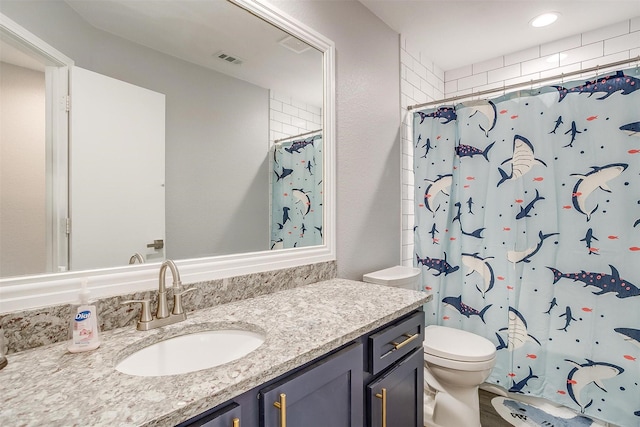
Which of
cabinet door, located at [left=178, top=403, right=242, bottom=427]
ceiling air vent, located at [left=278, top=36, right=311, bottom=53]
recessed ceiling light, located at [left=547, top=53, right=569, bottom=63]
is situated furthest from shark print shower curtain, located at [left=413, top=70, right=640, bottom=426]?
cabinet door, located at [left=178, top=403, right=242, bottom=427]

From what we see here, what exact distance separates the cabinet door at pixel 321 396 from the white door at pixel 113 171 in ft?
2.11

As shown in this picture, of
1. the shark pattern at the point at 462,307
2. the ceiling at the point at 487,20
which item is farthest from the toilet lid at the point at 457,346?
the ceiling at the point at 487,20

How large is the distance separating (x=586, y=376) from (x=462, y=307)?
2.28 ft

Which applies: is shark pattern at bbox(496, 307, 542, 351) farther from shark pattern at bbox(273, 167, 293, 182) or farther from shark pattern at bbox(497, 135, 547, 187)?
shark pattern at bbox(273, 167, 293, 182)

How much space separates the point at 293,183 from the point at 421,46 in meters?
1.71

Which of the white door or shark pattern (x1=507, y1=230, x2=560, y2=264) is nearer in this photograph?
the white door

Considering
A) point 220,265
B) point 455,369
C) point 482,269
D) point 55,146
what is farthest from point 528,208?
point 55,146

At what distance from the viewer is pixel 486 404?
6.49 ft

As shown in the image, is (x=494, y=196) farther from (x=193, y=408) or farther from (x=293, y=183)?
(x=193, y=408)

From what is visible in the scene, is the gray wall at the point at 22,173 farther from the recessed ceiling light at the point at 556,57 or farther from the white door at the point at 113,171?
the recessed ceiling light at the point at 556,57

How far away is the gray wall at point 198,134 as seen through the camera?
0.94m

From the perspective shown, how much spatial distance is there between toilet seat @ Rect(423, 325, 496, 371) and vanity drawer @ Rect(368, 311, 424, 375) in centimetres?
42

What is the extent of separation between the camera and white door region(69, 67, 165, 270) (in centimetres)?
93

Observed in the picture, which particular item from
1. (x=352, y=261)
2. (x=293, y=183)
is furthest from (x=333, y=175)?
(x=352, y=261)
